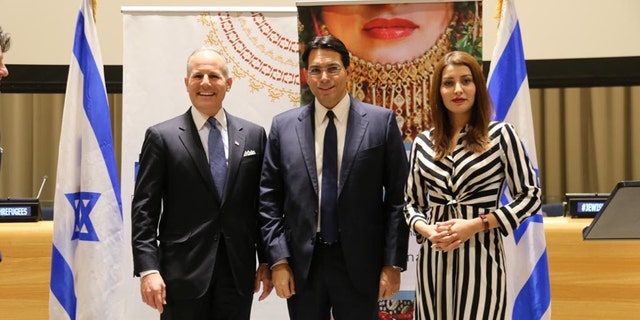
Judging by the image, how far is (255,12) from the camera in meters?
4.00

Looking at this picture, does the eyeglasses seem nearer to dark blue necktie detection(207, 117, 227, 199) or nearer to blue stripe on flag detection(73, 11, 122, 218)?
dark blue necktie detection(207, 117, 227, 199)

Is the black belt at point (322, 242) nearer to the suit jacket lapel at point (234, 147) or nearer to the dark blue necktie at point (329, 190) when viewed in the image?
the dark blue necktie at point (329, 190)

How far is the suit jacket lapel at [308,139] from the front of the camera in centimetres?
291

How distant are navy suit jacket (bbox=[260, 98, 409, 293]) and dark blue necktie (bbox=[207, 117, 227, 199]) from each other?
0.53 ft

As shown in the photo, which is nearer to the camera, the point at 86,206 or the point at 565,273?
the point at 86,206

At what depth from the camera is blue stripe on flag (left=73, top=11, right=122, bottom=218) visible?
12.2 feet

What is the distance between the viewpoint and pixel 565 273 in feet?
12.6

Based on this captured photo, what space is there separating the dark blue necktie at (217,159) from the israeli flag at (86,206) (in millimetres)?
863

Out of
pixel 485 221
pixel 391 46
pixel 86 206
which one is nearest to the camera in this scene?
pixel 485 221

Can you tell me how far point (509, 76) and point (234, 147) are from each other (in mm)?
1419

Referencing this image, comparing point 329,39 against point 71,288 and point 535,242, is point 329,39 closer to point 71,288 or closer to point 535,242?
point 535,242

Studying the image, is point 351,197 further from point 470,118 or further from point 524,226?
point 524,226

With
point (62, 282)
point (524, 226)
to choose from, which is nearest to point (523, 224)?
point (524, 226)

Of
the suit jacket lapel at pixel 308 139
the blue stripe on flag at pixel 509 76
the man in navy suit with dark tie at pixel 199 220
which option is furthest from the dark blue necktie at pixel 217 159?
the blue stripe on flag at pixel 509 76
